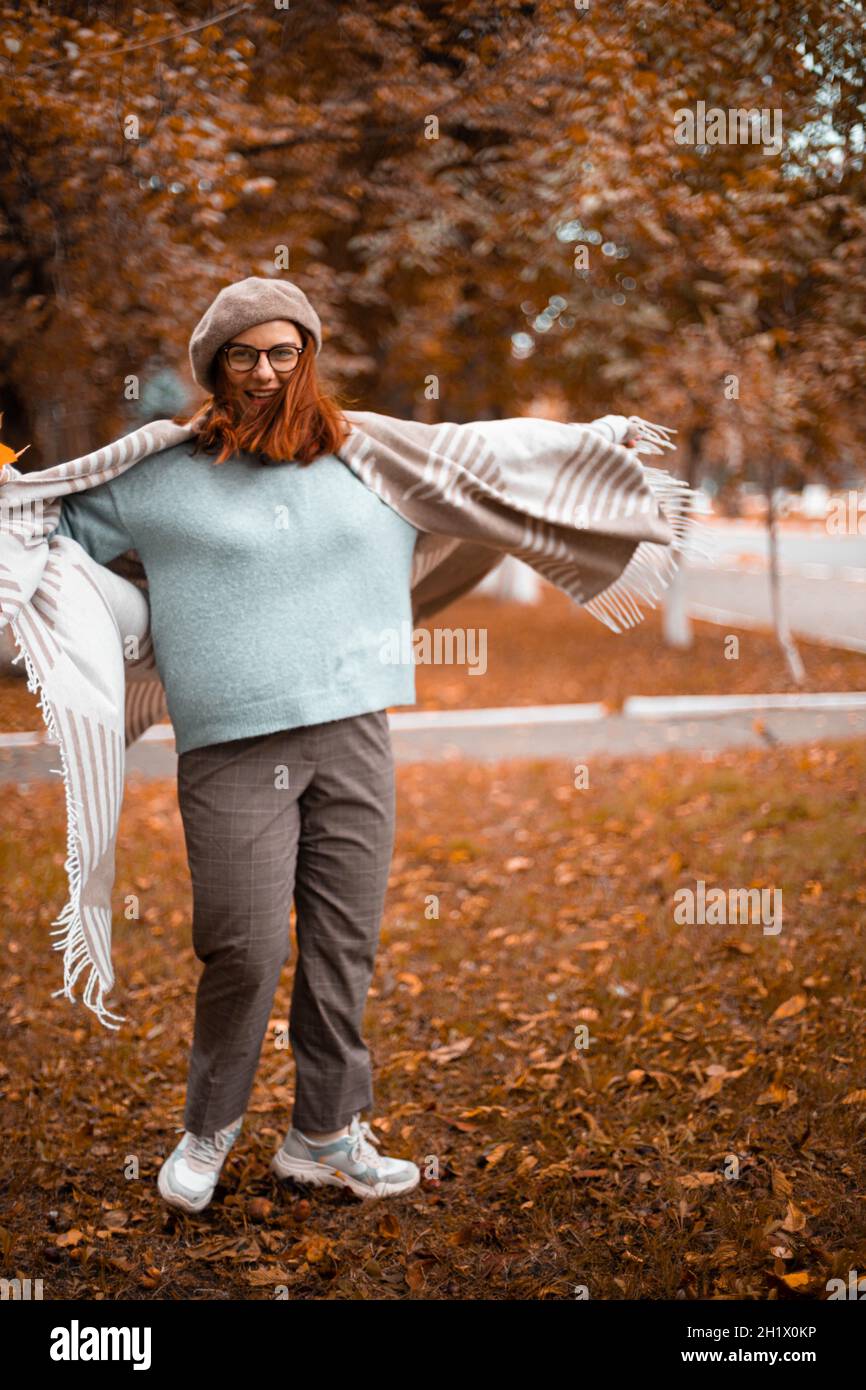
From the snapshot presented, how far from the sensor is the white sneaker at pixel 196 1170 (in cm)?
297

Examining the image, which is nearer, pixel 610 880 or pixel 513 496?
pixel 513 496

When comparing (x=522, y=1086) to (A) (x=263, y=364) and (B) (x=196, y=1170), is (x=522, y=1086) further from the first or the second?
(A) (x=263, y=364)

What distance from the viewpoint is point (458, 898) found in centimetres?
529

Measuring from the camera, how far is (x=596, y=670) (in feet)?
36.5

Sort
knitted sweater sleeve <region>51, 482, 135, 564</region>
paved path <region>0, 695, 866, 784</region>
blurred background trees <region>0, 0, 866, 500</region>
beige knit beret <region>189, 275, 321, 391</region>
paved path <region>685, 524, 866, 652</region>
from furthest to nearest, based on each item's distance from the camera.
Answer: paved path <region>685, 524, 866, 652</region> < paved path <region>0, 695, 866, 784</region> < blurred background trees <region>0, 0, 866, 500</region> < knitted sweater sleeve <region>51, 482, 135, 564</region> < beige knit beret <region>189, 275, 321, 391</region>

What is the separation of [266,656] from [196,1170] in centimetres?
136

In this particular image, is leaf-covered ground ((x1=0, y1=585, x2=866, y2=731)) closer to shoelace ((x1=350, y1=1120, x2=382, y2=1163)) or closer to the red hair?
shoelace ((x1=350, y1=1120, x2=382, y2=1163))

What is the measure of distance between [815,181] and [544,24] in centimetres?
193

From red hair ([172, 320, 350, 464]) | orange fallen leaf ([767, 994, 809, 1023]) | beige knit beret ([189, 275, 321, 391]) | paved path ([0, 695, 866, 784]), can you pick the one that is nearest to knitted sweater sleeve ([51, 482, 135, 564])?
red hair ([172, 320, 350, 464])

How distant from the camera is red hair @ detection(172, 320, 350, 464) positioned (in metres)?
2.65

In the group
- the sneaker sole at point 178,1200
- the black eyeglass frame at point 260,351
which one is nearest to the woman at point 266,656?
the black eyeglass frame at point 260,351

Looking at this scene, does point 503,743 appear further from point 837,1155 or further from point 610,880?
point 837,1155

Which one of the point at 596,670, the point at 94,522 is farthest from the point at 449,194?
the point at 94,522
